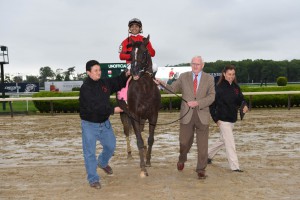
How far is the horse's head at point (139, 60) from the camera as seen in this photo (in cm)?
580

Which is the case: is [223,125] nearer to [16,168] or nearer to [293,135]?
[16,168]

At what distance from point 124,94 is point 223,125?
1959mm

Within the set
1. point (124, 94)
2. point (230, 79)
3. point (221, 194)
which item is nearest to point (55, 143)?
point (124, 94)

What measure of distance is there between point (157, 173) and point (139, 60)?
1817mm

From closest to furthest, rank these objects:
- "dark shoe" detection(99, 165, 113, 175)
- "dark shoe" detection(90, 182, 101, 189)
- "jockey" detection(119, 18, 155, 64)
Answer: "dark shoe" detection(90, 182, 101, 189) → "dark shoe" detection(99, 165, 113, 175) → "jockey" detection(119, 18, 155, 64)

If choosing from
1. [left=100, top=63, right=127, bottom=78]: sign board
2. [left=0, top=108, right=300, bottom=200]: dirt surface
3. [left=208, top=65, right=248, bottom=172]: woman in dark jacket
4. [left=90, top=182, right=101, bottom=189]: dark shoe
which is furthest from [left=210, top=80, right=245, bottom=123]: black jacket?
[left=100, top=63, right=127, bottom=78]: sign board

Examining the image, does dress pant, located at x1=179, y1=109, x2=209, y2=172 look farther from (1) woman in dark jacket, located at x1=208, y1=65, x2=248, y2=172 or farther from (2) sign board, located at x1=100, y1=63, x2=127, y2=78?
(2) sign board, located at x1=100, y1=63, x2=127, y2=78

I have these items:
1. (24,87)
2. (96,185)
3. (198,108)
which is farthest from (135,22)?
(24,87)

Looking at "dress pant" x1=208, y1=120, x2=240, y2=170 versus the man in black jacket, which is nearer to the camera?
the man in black jacket

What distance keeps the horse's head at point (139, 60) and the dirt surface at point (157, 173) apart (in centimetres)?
163

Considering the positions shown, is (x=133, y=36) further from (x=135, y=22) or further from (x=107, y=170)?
(x=107, y=170)

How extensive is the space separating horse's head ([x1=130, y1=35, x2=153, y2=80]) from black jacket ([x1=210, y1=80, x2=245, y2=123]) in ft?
3.87

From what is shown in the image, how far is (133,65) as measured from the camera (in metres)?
5.84

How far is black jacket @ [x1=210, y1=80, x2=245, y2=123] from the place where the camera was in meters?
6.16
